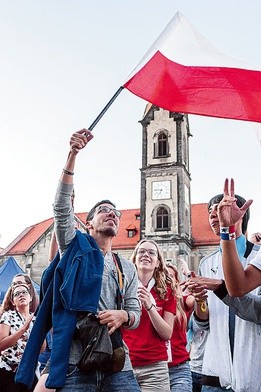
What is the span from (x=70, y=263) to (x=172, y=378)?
2.21 meters

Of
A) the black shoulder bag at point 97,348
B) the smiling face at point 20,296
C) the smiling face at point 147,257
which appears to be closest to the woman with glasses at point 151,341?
the smiling face at point 147,257

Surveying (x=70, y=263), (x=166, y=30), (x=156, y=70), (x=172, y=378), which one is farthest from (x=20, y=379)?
(x=166, y=30)

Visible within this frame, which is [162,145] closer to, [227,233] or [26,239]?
[26,239]

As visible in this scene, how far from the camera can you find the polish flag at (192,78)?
140 inches

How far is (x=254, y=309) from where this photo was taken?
260 centimetres

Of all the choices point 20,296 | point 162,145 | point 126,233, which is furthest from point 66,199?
point 126,233

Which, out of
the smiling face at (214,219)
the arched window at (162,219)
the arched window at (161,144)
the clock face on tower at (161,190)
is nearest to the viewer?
the smiling face at (214,219)

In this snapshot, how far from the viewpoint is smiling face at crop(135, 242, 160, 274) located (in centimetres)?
425

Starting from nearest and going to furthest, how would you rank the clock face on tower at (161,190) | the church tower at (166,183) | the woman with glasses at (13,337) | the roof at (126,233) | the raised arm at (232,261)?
the raised arm at (232,261), the woman with glasses at (13,337), the church tower at (166,183), the clock face on tower at (161,190), the roof at (126,233)

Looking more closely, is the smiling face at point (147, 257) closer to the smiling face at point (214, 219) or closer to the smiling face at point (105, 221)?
the smiling face at point (105, 221)

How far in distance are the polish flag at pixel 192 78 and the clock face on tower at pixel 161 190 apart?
29.7 meters

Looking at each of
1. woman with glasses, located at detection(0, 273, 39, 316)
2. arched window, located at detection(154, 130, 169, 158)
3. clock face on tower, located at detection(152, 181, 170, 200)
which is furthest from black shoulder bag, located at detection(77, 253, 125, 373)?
arched window, located at detection(154, 130, 169, 158)

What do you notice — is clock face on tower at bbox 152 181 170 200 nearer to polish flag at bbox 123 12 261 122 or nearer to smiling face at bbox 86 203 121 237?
polish flag at bbox 123 12 261 122

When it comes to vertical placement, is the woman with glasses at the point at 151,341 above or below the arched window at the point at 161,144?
below
